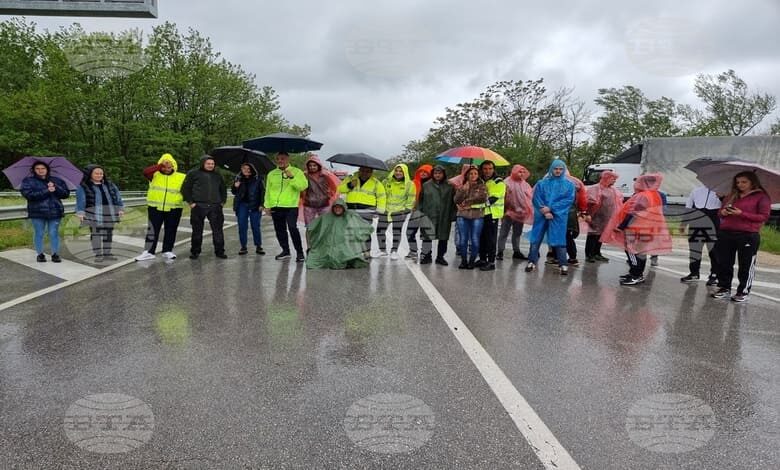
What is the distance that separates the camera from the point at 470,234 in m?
8.04

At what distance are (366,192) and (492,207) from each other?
220cm

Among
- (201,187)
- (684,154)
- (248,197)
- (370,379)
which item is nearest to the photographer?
(370,379)

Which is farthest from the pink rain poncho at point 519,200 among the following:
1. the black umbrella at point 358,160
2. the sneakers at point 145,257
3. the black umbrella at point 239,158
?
the sneakers at point 145,257

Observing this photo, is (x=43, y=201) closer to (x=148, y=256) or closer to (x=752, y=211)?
(x=148, y=256)

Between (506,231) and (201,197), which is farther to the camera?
(506,231)

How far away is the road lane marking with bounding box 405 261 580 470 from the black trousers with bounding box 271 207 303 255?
397 centimetres

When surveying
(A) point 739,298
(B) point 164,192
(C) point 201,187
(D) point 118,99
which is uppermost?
(D) point 118,99

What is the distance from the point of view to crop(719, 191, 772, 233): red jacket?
5.96 metres

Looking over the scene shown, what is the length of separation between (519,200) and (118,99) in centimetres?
3166

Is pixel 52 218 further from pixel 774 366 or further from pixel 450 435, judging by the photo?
pixel 774 366

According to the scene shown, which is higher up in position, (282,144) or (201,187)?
(282,144)

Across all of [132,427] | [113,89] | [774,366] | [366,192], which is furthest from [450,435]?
[113,89]

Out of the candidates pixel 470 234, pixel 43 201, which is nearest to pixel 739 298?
pixel 470 234

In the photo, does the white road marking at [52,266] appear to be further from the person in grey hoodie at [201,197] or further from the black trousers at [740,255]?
the black trousers at [740,255]
